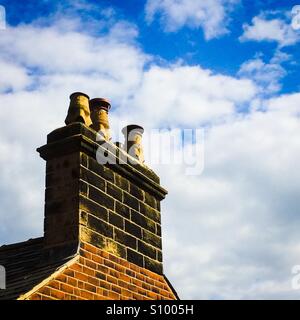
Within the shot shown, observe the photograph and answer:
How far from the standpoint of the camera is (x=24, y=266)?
5582 millimetres

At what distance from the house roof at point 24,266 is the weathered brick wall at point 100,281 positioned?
0.50 feet

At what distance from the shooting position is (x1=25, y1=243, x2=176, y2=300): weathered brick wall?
4.66m

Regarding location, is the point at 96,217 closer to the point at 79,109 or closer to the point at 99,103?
the point at 79,109

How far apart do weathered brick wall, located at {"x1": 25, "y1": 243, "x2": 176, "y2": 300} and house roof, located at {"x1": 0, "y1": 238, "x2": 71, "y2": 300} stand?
0.15 meters

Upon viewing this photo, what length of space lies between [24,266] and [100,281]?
873mm

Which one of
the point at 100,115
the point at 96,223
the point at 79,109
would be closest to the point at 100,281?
the point at 96,223

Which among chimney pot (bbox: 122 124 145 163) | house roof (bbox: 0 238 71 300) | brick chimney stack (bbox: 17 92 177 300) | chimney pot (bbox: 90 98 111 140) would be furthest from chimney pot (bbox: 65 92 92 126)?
house roof (bbox: 0 238 71 300)

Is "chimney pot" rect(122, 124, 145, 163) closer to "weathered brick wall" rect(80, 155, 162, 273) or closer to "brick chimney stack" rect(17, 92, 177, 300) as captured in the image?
"brick chimney stack" rect(17, 92, 177, 300)

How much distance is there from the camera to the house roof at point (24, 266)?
187 inches

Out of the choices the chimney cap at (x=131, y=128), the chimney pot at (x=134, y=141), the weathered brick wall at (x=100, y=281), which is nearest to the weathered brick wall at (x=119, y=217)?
the weathered brick wall at (x=100, y=281)

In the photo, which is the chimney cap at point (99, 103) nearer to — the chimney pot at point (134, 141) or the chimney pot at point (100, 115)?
the chimney pot at point (100, 115)
